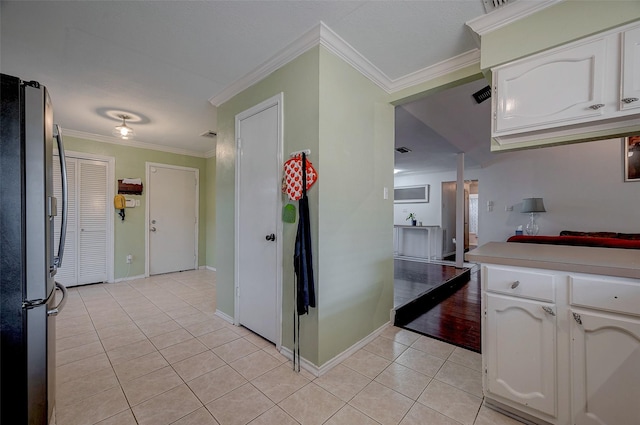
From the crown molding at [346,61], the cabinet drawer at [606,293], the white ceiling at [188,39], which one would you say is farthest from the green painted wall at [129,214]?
the cabinet drawer at [606,293]

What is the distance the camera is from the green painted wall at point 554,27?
4.70 ft

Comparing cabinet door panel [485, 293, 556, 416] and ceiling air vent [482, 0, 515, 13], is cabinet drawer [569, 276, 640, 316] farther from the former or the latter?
ceiling air vent [482, 0, 515, 13]

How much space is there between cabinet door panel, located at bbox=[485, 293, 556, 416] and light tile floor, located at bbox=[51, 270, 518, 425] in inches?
8.5

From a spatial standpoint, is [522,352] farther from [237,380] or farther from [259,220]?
[259,220]

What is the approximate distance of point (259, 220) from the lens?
7.80 ft

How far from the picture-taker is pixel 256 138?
2428mm

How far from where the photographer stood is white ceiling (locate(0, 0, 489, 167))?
5.42 ft

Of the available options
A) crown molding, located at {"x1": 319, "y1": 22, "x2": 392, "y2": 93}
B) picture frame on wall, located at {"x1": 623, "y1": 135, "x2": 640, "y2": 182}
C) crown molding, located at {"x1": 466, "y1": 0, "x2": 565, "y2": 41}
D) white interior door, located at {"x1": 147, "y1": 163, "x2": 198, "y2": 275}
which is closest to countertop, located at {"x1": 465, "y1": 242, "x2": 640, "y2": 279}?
crown molding, located at {"x1": 466, "y1": 0, "x2": 565, "y2": 41}

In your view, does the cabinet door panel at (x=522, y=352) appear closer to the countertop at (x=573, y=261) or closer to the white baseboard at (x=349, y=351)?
the countertop at (x=573, y=261)

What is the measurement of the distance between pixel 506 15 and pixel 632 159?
4.73 metres

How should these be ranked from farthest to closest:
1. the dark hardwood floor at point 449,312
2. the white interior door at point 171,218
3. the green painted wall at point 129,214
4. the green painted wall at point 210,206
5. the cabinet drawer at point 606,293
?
the green painted wall at point 210,206
the white interior door at point 171,218
the green painted wall at point 129,214
the dark hardwood floor at point 449,312
the cabinet drawer at point 606,293

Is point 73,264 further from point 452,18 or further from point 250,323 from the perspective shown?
point 452,18

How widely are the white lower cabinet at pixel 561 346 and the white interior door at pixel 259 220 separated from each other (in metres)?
1.51

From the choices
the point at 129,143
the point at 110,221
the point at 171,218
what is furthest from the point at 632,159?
the point at 110,221
